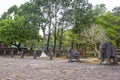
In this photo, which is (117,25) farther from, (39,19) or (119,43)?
(39,19)

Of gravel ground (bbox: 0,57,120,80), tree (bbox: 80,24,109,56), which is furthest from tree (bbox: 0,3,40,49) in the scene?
gravel ground (bbox: 0,57,120,80)

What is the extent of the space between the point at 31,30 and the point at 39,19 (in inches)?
82.1

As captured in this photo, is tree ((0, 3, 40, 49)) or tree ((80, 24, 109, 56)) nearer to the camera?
tree ((80, 24, 109, 56))

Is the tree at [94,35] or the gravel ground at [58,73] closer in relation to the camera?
the gravel ground at [58,73]

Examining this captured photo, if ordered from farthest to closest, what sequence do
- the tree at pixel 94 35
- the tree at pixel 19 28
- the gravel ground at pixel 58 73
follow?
the tree at pixel 19 28 < the tree at pixel 94 35 < the gravel ground at pixel 58 73

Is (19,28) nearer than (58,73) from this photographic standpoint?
No

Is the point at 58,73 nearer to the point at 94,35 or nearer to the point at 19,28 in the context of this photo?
the point at 94,35

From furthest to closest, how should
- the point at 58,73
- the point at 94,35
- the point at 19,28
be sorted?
1. the point at 19,28
2. the point at 94,35
3. the point at 58,73

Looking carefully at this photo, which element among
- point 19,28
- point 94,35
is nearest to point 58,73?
point 94,35

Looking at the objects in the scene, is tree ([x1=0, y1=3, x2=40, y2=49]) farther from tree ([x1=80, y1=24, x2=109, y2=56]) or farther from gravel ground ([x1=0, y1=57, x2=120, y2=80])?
gravel ground ([x1=0, y1=57, x2=120, y2=80])

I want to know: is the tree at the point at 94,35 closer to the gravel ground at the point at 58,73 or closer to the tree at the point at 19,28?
the tree at the point at 19,28

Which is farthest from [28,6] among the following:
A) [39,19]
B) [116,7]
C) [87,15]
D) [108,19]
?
[116,7]

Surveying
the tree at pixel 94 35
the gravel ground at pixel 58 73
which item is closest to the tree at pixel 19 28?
the tree at pixel 94 35

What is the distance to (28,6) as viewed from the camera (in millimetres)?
37250
